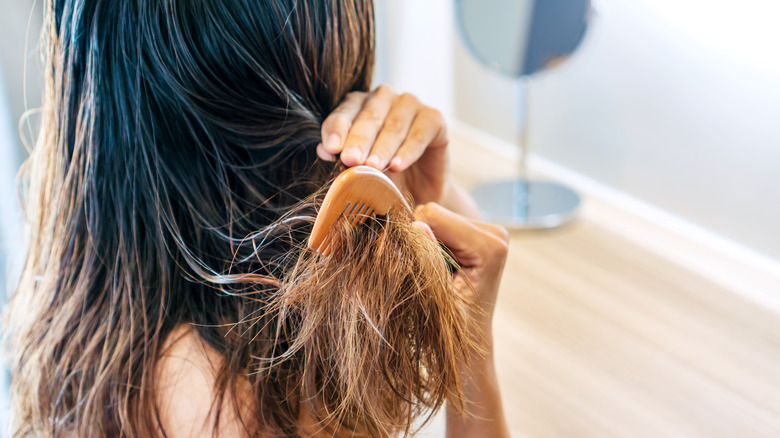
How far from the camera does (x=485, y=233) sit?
69 centimetres

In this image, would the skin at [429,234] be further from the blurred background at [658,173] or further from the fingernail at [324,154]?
the blurred background at [658,173]

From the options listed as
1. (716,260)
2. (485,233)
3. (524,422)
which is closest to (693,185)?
(716,260)

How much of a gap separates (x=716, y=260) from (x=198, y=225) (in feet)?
4.79

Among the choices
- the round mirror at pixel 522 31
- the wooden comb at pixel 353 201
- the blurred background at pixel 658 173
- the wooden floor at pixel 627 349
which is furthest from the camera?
the round mirror at pixel 522 31

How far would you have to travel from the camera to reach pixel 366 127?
70cm

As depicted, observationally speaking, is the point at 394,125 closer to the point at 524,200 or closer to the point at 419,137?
the point at 419,137

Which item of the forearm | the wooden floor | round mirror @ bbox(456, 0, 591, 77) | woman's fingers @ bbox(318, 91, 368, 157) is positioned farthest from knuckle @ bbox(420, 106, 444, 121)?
round mirror @ bbox(456, 0, 591, 77)

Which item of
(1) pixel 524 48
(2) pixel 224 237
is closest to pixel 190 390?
(2) pixel 224 237

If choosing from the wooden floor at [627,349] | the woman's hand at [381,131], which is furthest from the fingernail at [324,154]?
→ the wooden floor at [627,349]

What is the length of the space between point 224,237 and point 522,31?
129 centimetres

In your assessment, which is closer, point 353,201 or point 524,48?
point 353,201

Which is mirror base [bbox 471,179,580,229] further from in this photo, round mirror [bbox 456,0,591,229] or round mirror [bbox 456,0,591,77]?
round mirror [bbox 456,0,591,77]

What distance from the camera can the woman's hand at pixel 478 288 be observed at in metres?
0.66

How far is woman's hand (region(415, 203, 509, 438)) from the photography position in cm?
66
